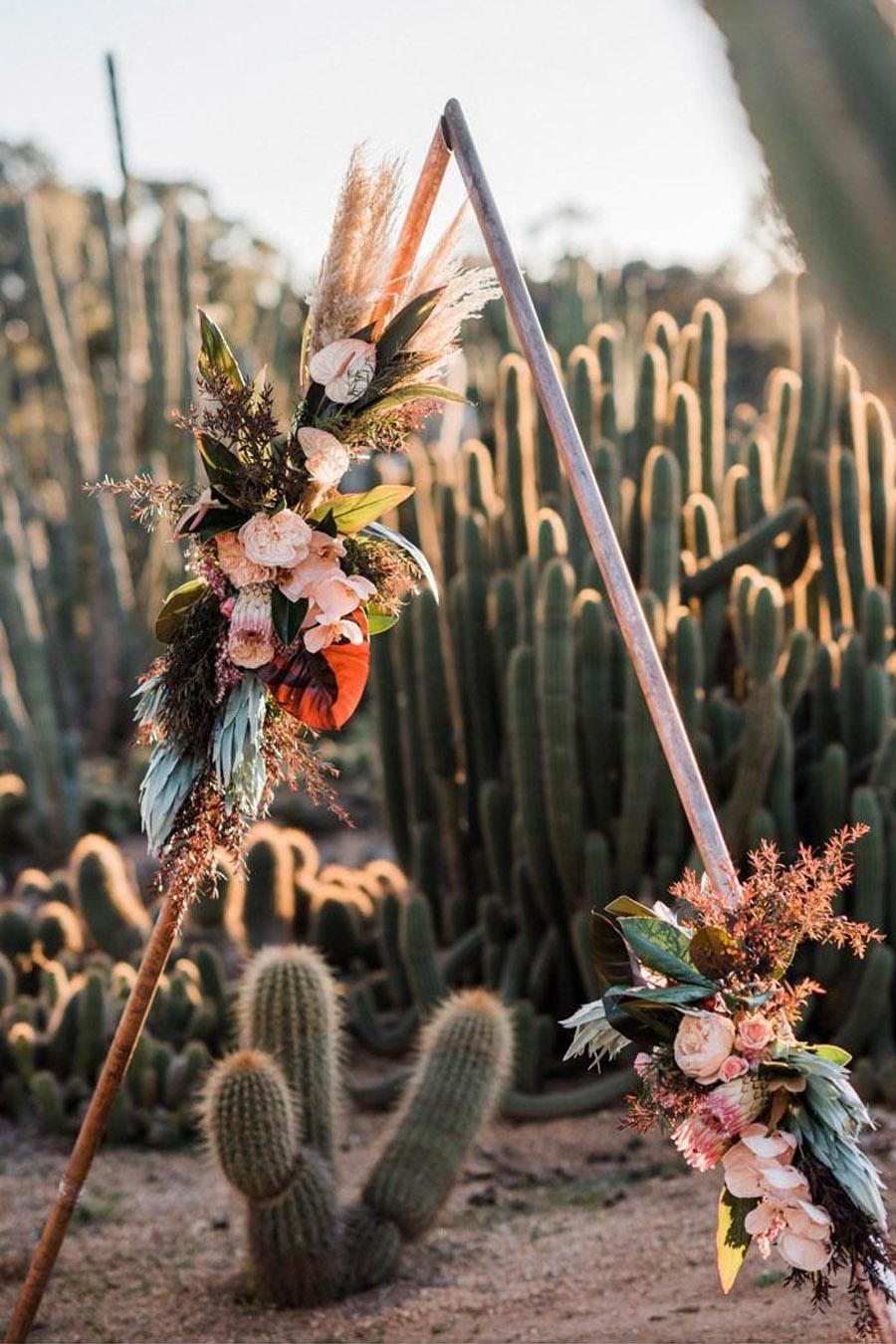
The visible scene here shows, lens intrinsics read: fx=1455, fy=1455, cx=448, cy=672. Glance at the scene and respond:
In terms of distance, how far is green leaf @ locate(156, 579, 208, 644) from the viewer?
291cm

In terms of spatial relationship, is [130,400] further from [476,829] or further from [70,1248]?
[70,1248]

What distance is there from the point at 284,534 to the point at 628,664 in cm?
316

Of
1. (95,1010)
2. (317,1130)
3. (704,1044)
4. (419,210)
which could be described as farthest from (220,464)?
(95,1010)

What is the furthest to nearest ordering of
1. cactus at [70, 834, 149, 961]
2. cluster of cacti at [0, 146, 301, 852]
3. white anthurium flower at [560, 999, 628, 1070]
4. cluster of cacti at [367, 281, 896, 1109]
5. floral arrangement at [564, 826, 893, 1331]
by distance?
cluster of cacti at [0, 146, 301, 852] → cactus at [70, 834, 149, 961] → cluster of cacti at [367, 281, 896, 1109] → white anthurium flower at [560, 999, 628, 1070] → floral arrangement at [564, 826, 893, 1331]

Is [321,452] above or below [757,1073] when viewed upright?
above

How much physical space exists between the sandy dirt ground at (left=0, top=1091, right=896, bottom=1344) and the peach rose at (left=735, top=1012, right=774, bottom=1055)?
3.93 feet

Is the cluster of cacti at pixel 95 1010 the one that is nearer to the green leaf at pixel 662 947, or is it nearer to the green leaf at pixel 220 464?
the green leaf at pixel 220 464

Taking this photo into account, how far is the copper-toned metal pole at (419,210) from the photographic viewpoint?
2.97 m

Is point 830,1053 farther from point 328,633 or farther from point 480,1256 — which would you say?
point 480,1256

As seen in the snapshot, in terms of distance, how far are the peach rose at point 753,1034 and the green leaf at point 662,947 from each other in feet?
0.27

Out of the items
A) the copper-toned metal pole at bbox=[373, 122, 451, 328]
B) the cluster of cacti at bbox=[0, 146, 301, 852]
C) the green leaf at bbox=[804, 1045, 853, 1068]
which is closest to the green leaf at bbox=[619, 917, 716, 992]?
the green leaf at bbox=[804, 1045, 853, 1068]

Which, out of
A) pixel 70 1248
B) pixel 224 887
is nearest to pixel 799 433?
pixel 224 887

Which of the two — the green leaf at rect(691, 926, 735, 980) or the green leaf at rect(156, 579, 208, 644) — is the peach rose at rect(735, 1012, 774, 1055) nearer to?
the green leaf at rect(691, 926, 735, 980)

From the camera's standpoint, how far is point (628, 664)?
573 centimetres
